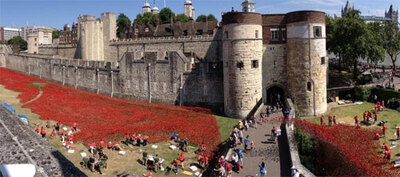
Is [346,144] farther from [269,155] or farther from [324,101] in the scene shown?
[324,101]

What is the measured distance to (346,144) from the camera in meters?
21.4

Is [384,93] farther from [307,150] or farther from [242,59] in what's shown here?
[307,150]

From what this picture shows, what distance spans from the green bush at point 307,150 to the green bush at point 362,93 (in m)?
20.0

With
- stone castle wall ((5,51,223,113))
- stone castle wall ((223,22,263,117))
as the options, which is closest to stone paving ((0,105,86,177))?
stone castle wall ((223,22,263,117))

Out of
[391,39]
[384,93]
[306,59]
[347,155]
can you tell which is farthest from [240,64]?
[391,39]

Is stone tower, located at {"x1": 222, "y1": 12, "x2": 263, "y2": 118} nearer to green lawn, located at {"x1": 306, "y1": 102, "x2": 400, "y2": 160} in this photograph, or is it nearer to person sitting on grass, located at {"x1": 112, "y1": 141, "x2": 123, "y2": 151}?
Answer: green lawn, located at {"x1": 306, "y1": 102, "x2": 400, "y2": 160}

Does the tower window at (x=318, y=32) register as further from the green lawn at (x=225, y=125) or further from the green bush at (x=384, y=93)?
the green bush at (x=384, y=93)

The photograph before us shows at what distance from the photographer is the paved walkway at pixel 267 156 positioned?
16.3 meters

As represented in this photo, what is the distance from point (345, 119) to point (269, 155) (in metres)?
15.3

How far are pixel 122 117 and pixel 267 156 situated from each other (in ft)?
53.1

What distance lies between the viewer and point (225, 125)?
88.0ft

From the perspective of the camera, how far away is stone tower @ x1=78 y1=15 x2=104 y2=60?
56875 mm

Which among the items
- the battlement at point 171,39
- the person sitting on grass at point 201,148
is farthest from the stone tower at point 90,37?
the person sitting on grass at point 201,148

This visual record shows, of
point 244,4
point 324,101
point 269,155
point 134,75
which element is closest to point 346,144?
point 269,155
